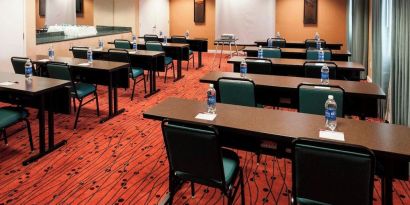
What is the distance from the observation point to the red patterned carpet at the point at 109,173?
2986mm

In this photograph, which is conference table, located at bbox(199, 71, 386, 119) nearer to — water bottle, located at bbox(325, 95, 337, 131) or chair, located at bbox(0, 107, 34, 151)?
water bottle, located at bbox(325, 95, 337, 131)

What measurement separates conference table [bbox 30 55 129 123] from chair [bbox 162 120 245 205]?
2931 mm

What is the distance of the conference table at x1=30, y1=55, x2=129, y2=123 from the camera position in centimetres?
505

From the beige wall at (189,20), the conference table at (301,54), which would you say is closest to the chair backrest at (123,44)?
the conference table at (301,54)

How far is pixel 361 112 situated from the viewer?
3.54 m

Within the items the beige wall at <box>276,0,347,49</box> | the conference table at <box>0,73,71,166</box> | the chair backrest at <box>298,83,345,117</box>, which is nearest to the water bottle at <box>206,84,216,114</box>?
the chair backrest at <box>298,83,345,117</box>

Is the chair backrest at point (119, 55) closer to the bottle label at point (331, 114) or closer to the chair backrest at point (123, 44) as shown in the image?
the chair backrest at point (123, 44)

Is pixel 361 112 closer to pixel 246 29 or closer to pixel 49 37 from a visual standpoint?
pixel 49 37

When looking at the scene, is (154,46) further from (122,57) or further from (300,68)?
(300,68)

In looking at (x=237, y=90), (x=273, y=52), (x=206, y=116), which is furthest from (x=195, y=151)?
(x=273, y=52)

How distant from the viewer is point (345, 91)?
338 cm

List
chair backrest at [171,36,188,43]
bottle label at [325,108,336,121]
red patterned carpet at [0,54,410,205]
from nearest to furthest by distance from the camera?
bottle label at [325,108,336,121], red patterned carpet at [0,54,410,205], chair backrest at [171,36,188,43]

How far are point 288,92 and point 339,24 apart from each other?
8989 millimetres

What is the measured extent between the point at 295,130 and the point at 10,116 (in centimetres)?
303
